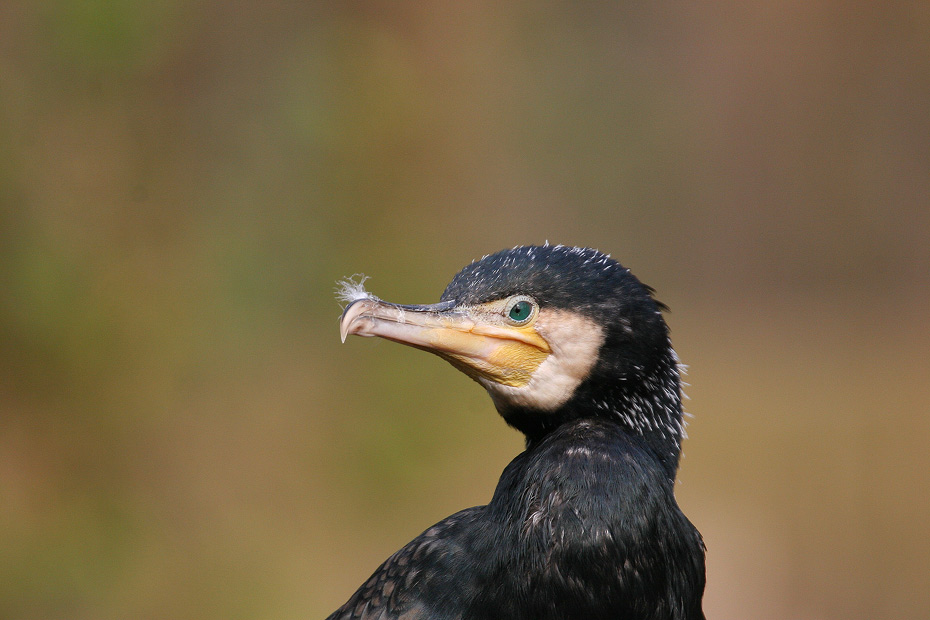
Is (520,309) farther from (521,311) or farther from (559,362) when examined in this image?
(559,362)

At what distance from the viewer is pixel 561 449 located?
5.69 ft

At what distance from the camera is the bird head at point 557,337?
1776 millimetres

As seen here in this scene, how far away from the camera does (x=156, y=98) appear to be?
441 centimetres

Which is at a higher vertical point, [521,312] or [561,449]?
[521,312]

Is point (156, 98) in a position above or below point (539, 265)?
above

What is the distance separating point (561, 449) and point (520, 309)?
0.30 metres

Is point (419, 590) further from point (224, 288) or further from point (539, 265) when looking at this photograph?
point (224, 288)

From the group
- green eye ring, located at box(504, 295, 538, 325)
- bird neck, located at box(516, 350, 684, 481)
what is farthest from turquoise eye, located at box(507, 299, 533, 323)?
bird neck, located at box(516, 350, 684, 481)

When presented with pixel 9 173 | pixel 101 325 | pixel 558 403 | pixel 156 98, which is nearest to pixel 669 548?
pixel 558 403

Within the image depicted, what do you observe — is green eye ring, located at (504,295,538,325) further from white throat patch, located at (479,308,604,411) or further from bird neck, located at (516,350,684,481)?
bird neck, located at (516,350,684,481)

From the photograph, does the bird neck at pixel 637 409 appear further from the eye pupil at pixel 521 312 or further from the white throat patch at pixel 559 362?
the eye pupil at pixel 521 312

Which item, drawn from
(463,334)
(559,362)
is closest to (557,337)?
(559,362)

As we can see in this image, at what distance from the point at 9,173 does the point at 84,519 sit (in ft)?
5.41

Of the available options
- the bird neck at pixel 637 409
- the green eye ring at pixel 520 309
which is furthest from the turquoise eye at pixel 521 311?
the bird neck at pixel 637 409
